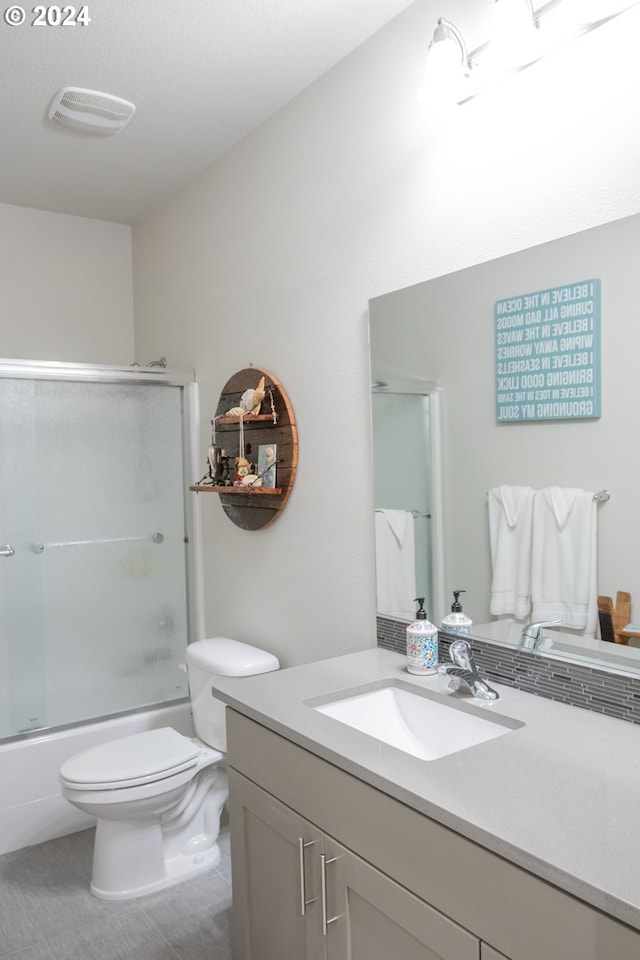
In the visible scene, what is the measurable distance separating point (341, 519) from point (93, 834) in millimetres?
1631

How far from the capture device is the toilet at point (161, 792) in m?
2.27

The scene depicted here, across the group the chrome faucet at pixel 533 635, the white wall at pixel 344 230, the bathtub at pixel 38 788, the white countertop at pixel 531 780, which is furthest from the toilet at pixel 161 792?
the chrome faucet at pixel 533 635

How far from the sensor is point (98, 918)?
225 cm

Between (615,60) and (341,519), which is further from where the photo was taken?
(341,519)

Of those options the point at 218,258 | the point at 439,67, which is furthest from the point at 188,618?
the point at 439,67

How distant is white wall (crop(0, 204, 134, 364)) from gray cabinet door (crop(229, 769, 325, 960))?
2446 millimetres

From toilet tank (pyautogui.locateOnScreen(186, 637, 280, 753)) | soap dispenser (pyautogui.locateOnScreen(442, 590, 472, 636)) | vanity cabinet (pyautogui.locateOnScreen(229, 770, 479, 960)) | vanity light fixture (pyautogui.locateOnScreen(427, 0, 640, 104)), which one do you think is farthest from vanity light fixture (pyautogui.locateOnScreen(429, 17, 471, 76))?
toilet tank (pyautogui.locateOnScreen(186, 637, 280, 753))

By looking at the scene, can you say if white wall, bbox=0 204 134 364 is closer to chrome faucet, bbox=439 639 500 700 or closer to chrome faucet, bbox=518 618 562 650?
chrome faucet, bbox=439 639 500 700

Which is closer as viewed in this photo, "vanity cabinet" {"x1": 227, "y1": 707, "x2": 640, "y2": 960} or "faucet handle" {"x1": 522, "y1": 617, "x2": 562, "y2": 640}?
"vanity cabinet" {"x1": 227, "y1": 707, "x2": 640, "y2": 960}

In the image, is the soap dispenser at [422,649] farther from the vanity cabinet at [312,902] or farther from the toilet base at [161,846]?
the toilet base at [161,846]

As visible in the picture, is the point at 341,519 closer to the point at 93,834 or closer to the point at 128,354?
the point at 93,834

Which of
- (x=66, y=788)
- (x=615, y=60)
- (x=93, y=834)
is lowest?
(x=93, y=834)

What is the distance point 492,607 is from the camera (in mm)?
1823

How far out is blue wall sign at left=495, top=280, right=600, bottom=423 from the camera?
156 cm
